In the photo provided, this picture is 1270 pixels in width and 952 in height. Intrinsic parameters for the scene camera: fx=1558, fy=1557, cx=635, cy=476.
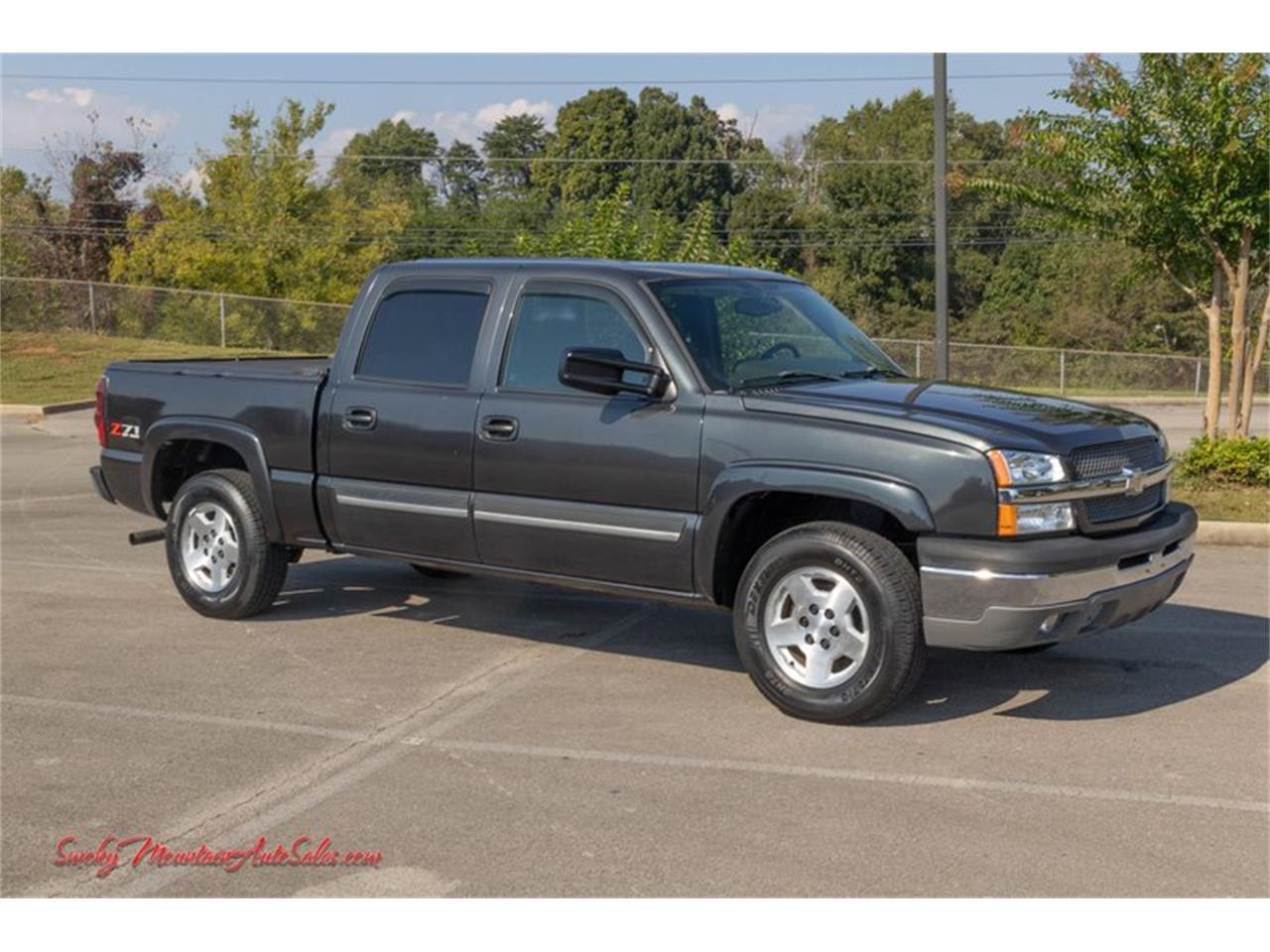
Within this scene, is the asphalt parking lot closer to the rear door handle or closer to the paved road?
the rear door handle

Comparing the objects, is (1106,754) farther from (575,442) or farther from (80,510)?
(80,510)

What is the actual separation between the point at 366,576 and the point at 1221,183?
8405mm

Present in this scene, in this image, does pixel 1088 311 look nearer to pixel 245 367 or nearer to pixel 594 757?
pixel 245 367

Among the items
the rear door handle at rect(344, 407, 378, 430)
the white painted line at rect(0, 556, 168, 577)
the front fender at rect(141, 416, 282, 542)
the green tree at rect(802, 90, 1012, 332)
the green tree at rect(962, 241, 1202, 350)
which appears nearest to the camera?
the rear door handle at rect(344, 407, 378, 430)

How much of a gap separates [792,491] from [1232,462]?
8.17 m

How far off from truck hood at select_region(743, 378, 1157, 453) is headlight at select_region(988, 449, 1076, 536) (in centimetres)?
4

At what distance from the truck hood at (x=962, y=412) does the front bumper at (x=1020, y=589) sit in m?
0.41

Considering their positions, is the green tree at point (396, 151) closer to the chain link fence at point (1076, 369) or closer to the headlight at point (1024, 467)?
the chain link fence at point (1076, 369)

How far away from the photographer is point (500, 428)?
7.36 m

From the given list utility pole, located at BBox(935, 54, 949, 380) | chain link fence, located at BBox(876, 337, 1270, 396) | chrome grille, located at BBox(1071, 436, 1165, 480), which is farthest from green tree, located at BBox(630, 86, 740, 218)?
chrome grille, located at BBox(1071, 436, 1165, 480)

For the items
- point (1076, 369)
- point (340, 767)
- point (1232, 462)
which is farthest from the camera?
point (1076, 369)

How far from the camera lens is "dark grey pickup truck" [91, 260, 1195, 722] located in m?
6.25

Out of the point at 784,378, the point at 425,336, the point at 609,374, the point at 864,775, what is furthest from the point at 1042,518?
the point at 425,336

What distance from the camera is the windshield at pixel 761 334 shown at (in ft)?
23.3
